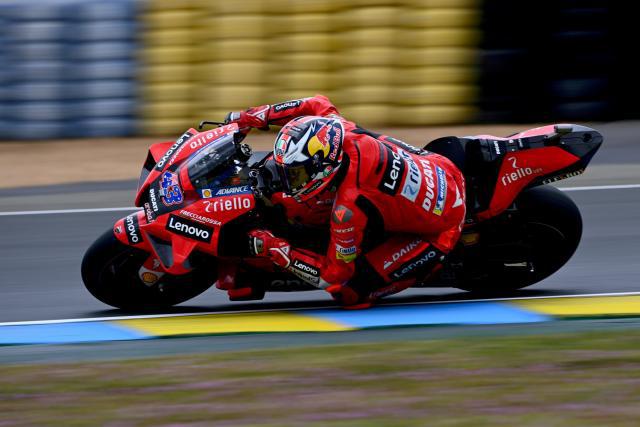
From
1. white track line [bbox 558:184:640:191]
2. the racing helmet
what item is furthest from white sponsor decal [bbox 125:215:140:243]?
white track line [bbox 558:184:640:191]

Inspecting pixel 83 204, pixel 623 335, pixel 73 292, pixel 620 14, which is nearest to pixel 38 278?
pixel 73 292

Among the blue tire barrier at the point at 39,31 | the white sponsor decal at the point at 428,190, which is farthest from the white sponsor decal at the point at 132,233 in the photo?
the blue tire barrier at the point at 39,31

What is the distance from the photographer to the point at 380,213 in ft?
20.5

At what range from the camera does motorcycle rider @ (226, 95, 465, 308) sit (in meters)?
5.96

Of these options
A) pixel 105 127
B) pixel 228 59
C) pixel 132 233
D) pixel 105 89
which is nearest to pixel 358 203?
pixel 132 233

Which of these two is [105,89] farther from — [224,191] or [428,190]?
[428,190]

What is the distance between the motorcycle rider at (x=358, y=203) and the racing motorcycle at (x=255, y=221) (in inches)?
6.8

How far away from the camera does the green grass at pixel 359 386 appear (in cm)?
480

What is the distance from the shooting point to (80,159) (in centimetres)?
1184

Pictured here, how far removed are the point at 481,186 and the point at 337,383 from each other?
6.02 ft

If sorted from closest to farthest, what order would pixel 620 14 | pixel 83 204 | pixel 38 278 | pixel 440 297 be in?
pixel 440 297 < pixel 38 278 < pixel 83 204 < pixel 620 14

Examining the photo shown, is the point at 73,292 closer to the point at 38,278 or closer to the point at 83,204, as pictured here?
the point at 38,278

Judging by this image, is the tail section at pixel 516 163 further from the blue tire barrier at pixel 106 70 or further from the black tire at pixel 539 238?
the blue tire barrier at pixel 106 70

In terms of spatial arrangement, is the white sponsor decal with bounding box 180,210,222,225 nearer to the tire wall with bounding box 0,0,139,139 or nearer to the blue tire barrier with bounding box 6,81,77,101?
the tire wall with bounding box 0,0,139,139
